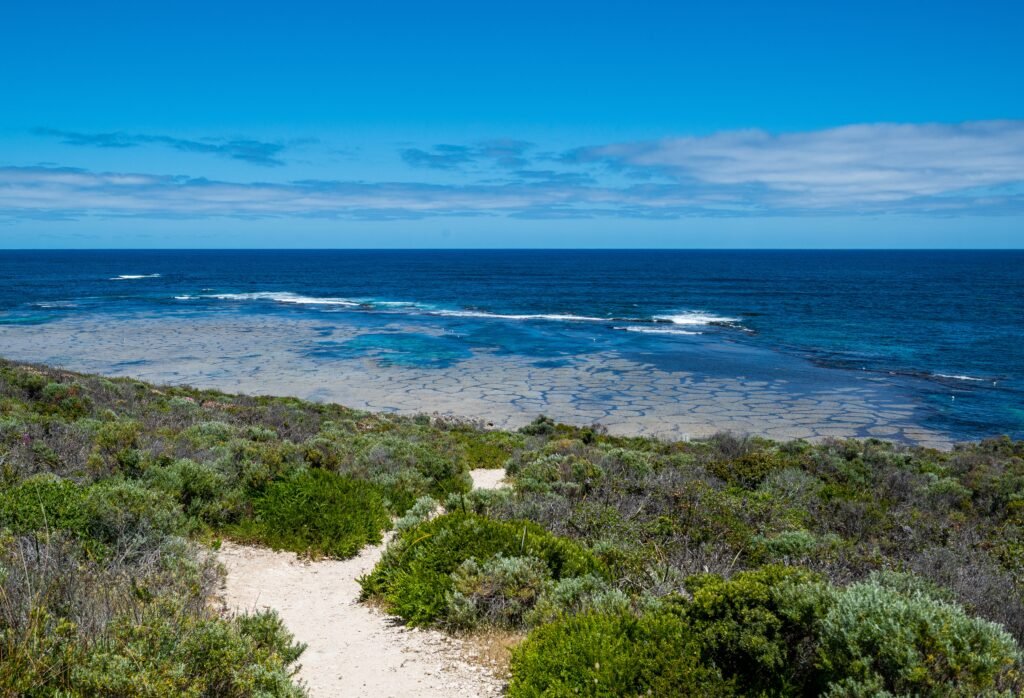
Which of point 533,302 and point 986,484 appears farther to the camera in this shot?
point 533,302

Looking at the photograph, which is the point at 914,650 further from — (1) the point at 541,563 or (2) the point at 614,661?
(1) the point at 541,563

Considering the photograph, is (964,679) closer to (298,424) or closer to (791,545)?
(791,545)

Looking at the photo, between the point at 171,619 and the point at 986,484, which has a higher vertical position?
the point at 171,619

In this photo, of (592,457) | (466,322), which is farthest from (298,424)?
(466,322)

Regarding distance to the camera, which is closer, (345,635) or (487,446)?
(345,635)

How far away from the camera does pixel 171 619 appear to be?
13.8ft

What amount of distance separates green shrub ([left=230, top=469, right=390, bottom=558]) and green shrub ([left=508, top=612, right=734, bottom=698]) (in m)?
3.97

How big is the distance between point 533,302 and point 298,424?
172ft

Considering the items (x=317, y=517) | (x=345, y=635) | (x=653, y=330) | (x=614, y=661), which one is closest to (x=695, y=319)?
(x=653, y=330)

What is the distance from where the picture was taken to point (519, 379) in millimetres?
31219

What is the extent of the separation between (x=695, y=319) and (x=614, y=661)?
52.8 meters

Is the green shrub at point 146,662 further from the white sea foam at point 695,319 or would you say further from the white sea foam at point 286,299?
the white sea foam at point 286,299

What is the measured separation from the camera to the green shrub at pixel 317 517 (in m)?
8.29

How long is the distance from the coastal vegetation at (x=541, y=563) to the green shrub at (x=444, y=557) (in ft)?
0.08
